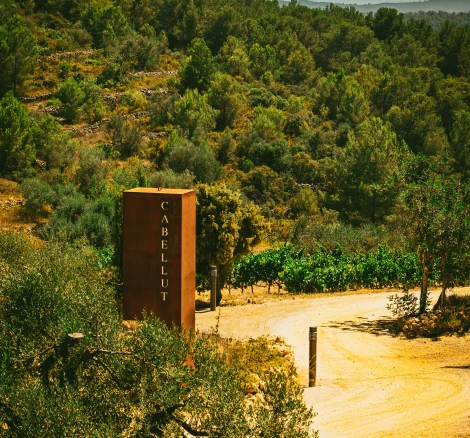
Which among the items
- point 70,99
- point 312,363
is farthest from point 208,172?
point 312,363

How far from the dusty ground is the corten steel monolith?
3.63m

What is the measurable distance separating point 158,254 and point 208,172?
31032mm

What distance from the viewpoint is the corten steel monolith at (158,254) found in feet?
44.8

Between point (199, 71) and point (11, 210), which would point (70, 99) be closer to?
point (199, 71)

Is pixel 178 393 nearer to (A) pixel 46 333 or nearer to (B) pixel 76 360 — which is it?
(B) pixel 76 360

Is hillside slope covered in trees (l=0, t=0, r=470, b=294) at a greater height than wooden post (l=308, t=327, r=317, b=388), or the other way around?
hillside slope covered in trees (l=0, t=0, r=470, b=294)

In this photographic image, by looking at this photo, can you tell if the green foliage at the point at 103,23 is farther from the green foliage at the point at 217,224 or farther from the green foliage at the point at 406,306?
the green foliage at the point at 406,306

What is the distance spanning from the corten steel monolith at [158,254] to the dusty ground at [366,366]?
3626 mm

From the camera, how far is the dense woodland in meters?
9.45

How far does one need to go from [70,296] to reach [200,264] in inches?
488

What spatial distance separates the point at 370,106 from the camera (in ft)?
199

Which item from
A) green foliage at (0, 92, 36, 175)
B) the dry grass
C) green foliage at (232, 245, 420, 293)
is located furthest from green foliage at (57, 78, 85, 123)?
green foliage at (232, 245, 420, 293)

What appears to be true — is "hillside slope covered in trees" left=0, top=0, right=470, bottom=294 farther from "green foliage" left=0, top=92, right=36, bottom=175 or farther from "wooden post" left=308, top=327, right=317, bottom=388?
"wooden post" left=308, top=327, right=317, bottom=388

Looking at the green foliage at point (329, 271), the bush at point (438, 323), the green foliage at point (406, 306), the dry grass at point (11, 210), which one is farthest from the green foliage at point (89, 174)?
the bush at point (438, 323)
